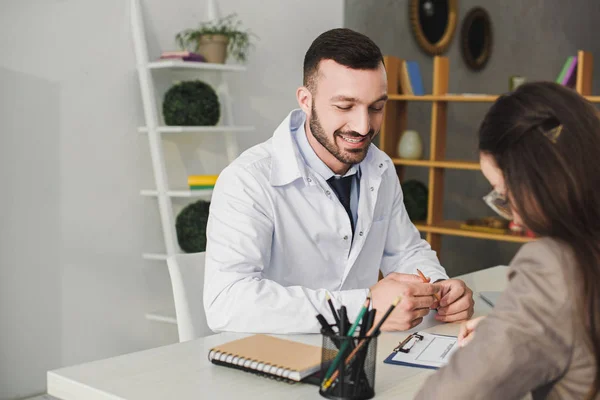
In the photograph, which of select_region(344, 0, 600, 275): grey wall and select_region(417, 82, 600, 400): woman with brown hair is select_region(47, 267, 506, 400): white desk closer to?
select_region(417, 82, 600, 400): woman with brown hair

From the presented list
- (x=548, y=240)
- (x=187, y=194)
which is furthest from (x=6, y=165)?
(x=548, y=240)

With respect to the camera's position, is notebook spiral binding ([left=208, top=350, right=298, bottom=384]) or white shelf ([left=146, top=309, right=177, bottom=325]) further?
white shelf ([left=146, top=309, right=177, bottom=325])

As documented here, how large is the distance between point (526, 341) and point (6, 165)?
8.26ft

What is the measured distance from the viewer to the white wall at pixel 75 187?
2963 millimetres

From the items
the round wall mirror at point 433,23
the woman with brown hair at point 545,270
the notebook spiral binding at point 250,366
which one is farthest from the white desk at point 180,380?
the round wall mirror at point 433,23

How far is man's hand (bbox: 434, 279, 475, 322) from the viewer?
172cm

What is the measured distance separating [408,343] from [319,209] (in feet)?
1.78

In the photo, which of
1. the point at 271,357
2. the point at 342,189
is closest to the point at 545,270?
the point at 271,357

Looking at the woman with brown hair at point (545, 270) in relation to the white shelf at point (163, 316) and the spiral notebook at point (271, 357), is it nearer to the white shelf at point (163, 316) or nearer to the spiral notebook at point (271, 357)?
the spiral notebook at point (271, 357)

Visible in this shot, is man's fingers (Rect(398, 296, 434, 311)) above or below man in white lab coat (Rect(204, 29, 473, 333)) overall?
below

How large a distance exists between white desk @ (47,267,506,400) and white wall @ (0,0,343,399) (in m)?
1.75

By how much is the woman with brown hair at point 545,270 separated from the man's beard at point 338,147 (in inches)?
38.3

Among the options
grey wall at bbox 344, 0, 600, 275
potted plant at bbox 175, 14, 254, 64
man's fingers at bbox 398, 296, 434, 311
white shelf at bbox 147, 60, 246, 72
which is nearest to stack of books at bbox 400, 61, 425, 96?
grey wall at bbox 344, 0, 600, 275

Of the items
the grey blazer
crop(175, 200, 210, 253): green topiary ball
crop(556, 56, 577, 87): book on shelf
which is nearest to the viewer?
the grey blazer
